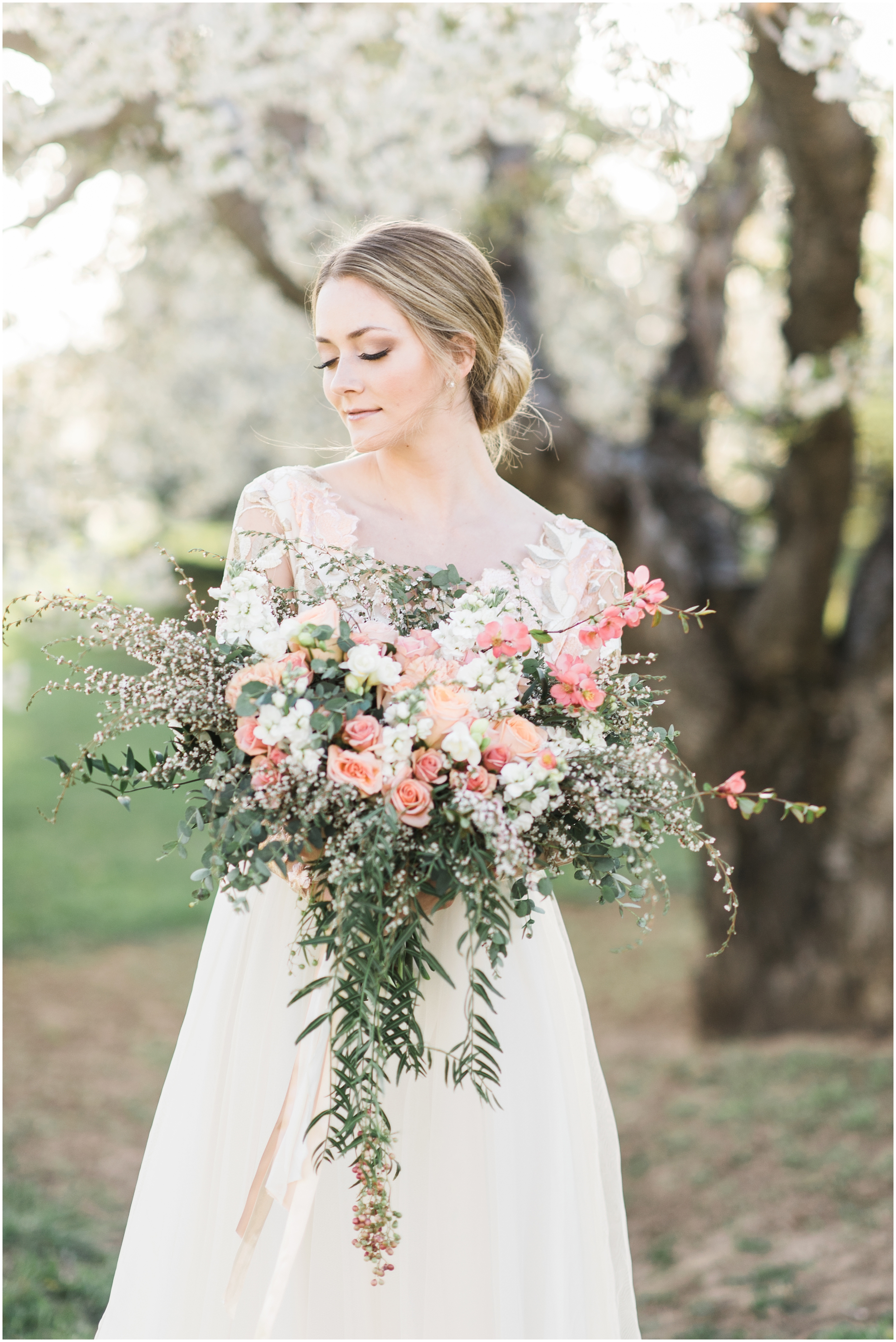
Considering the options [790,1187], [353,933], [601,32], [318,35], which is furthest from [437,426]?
[790,1187]

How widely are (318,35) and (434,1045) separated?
4304mm

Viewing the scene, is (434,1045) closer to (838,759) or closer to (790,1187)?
(790,1187)

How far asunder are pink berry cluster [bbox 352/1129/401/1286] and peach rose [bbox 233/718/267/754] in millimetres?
619

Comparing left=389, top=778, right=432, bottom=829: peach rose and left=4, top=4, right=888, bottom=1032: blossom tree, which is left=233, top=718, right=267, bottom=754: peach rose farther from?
left=4, top=4, right=888, bottom=1032: blossom tree

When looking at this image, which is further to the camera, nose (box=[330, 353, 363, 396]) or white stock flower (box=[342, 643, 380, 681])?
nose (box=[330, 353, 363, 396])

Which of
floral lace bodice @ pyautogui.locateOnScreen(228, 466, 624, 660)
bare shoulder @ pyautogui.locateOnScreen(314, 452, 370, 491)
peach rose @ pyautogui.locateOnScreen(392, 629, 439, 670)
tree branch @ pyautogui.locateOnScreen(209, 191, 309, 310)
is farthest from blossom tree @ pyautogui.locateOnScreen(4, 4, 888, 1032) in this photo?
peach rose @ pyautogui.locateOnScreen(392, 629, 439, 670)

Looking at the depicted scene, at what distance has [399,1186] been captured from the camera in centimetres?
219

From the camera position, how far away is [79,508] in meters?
6.98

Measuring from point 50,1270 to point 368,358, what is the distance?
10.0 feet

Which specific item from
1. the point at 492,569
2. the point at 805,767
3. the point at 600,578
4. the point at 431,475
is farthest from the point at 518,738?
the point at 805,767

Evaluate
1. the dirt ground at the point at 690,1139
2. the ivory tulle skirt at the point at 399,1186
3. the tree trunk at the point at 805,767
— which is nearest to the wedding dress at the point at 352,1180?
the ivory tulle skirt at the point at 399,1186

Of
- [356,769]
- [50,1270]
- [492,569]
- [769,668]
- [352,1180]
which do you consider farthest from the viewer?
[769,668]

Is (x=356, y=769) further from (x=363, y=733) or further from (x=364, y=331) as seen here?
(x=364, y=331)

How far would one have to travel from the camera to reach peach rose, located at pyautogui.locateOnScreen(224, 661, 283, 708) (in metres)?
Result: 1.83
